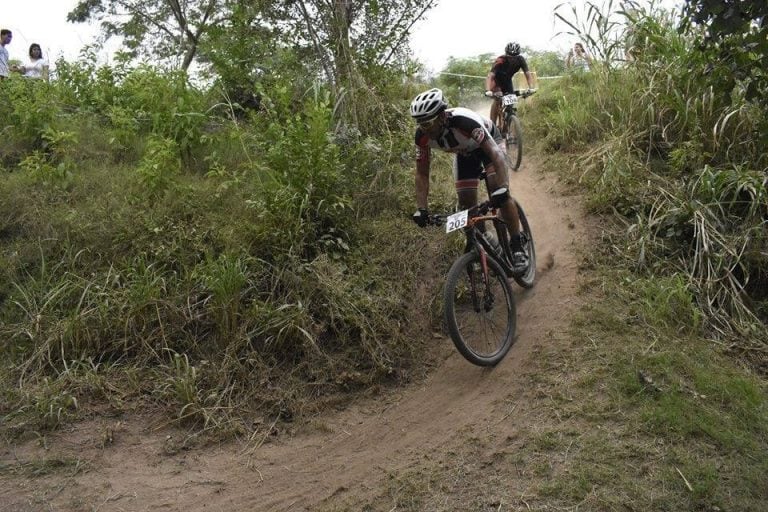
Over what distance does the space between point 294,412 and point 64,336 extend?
6.34 ft

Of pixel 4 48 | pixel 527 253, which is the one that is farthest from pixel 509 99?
pixel 4 48

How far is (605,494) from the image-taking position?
3.61m

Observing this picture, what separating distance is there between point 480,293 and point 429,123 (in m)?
1.42

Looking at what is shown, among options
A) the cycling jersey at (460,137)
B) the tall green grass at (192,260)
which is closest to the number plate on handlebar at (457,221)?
the cycling jersey at (460,137)

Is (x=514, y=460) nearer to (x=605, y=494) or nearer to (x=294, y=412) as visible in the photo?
(x=605, y=494)

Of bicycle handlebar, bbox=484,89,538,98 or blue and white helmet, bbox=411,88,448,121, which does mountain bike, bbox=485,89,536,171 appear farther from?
blue and white helmet, bbox=411,88,448,121

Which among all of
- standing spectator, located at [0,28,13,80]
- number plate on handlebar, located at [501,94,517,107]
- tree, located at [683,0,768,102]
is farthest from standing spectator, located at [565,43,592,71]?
standing spectator, located at [0,28,13,80]

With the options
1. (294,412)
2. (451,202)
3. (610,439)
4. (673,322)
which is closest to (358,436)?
(294,412)

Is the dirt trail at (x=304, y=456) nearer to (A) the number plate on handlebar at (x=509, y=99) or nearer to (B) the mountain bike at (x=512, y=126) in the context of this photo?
(B) the mountain bike at (x=512, y=126)

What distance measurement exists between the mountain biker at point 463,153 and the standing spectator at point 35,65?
21.0ft

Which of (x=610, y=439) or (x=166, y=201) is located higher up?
(x=166, y=201)

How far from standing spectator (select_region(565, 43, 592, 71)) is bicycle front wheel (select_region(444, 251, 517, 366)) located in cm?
508

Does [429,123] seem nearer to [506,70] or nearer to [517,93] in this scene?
[517,93]

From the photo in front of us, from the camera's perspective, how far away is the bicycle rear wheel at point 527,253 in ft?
19.5
